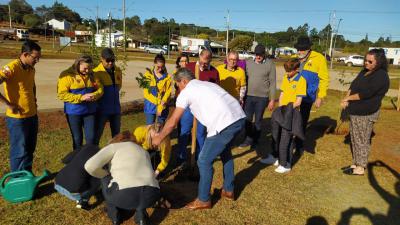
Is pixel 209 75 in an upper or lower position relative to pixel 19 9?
lower

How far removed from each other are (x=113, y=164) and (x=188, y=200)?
1.50 meters

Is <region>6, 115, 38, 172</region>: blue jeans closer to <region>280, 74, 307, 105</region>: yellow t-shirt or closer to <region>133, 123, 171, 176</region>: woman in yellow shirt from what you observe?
<region>133, 123, 171, 176</region>: woman in yellow shirt

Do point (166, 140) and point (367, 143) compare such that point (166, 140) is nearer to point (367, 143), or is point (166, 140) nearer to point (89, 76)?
point (89, 76)

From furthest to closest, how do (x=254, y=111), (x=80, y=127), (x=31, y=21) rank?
(x=31, y=21), (x=254, y=111), (x=80, y=127)

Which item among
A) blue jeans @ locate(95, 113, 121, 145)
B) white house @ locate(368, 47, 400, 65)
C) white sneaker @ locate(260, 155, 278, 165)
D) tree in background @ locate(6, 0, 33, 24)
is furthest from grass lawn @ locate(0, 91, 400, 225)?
tree in background @ locate(6, 0, 33, 24)

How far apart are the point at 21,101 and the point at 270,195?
3614mm

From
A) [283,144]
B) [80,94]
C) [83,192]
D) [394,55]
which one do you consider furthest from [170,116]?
[394,55]

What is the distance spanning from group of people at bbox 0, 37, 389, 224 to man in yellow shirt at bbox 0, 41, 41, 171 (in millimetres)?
13

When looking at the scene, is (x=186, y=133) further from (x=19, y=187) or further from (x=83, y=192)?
(x=19, y=187)

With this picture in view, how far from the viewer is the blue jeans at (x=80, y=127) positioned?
483 centimetres

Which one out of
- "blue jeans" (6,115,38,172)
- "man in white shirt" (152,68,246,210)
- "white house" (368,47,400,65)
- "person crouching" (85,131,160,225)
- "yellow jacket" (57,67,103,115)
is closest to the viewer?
"person crouching" (85,131,160,225)

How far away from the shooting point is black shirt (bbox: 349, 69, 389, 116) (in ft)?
16.5

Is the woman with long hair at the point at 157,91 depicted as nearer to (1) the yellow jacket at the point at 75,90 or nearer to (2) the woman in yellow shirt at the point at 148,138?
(1) the yellow jacket at the point at 75,90

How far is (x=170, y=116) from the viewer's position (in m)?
5.04
